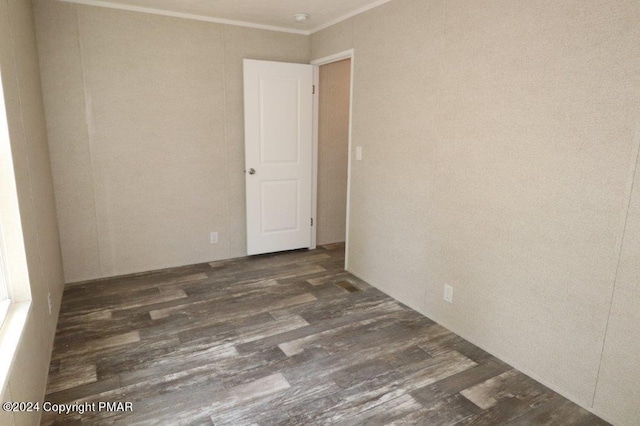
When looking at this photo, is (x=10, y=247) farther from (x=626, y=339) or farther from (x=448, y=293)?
(x=626, y=339)

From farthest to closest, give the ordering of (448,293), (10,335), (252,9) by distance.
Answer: (252,9), (448,293), (10,335)

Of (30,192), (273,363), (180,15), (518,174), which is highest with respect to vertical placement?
(180,15)

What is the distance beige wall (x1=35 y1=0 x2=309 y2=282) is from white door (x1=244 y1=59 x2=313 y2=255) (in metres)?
0.14

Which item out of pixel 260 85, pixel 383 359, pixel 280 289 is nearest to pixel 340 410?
pixel 383 359

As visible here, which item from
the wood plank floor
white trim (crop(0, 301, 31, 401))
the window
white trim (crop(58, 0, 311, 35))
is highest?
white trim (crop(58, 0, 311, 35))

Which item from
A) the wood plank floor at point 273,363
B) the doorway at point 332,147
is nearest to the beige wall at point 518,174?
the wood plank floor at point 273,363

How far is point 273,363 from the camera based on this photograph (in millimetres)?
2424

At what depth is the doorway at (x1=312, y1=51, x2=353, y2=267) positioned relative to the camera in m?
4.55

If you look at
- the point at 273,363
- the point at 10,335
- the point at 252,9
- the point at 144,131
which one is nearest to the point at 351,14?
the point at 252,9

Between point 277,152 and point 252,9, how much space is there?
4.63ft

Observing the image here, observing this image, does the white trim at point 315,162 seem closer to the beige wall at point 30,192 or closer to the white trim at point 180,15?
the white trim at point 180,15

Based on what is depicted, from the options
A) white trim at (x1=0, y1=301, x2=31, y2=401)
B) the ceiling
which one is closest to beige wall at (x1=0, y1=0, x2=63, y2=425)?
white trim at (x1=0, y1=301, x2=31, y2=401)

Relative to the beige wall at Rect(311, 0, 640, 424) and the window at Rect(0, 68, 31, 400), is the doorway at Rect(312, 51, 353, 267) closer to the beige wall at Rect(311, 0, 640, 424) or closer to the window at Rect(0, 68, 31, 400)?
the beige wall at Rect(311, 0, 640, 424)

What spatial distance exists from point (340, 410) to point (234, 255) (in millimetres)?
2621
